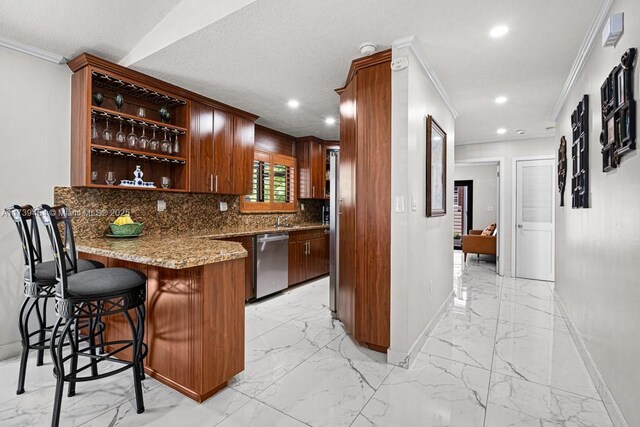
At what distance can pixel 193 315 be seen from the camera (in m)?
1.94

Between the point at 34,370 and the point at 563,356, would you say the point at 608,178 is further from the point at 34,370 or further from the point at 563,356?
the point at 34,370

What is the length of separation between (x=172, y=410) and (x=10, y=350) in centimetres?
173

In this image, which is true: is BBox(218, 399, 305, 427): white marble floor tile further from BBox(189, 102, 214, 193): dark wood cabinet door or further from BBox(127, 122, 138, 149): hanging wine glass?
BBox(127, 122, 138, 149): hanging wine glass

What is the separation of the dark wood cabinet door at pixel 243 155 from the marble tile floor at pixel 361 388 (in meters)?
1.78

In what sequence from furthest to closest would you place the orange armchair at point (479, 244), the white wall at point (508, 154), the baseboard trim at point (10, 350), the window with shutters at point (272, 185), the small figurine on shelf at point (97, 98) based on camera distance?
the orange armchair at point (479, 244)
the white wall at point (508, 154)
the window with shutters at point (272, 185)
the small figurine on shelf at point (97, 98)
the baseboard trim at point (10, 350)

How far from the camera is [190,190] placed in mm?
3520

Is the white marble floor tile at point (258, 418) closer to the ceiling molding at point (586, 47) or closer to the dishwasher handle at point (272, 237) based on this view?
the dishwasher handle at point (272, 237)

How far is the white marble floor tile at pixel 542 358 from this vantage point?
7.34 ft

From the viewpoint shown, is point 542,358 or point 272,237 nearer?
point 542,358

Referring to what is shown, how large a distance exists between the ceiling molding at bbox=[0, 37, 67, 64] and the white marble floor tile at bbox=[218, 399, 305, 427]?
3156mm

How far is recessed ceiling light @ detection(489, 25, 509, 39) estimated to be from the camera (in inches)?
87.9

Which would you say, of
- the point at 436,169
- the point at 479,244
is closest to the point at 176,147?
the point at 436,169

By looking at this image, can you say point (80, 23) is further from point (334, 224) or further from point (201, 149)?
point (334, 224)

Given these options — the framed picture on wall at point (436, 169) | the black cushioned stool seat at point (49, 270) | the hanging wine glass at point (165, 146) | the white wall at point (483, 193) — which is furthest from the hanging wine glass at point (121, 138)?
the white wall at point (483, 193)
